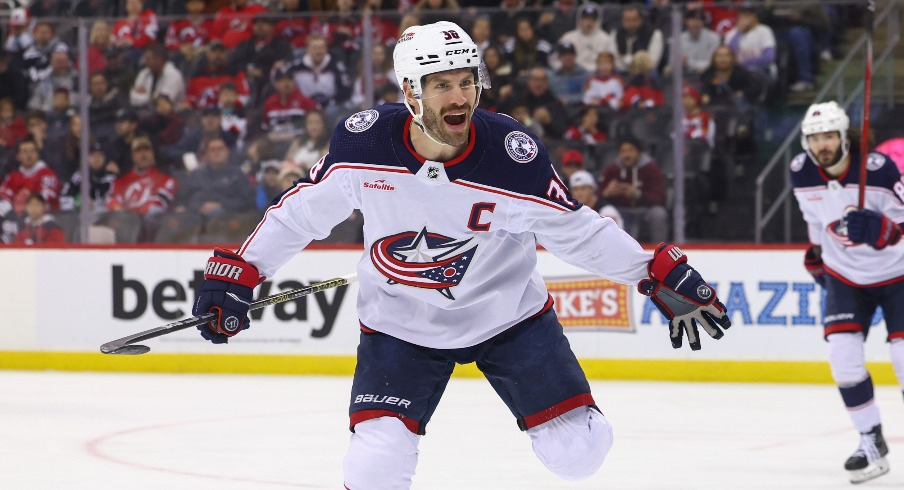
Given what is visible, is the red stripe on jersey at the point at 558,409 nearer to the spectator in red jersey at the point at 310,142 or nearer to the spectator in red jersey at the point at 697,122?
the spectator in red jersey at the point at 697,122

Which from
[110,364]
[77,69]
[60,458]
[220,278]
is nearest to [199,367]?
[110,364]

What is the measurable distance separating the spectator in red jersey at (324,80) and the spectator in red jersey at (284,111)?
0.05 m

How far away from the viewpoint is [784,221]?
8711 millimetres

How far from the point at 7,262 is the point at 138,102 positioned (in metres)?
1.35

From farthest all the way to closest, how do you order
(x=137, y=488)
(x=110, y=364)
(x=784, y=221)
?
(x=110, y=364), (x=784, y=221), (x=137, y=488)

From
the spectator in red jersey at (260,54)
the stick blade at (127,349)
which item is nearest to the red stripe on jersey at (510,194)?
the stick blade at (127,349)

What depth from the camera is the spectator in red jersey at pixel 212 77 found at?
9297 millimetres

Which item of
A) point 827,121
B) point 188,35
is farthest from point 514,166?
point 188,35

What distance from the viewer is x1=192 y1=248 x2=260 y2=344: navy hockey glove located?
3.53 metres

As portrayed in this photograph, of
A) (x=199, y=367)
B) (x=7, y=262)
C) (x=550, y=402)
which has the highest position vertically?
(x=550, y=402)

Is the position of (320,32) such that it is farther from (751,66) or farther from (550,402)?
(550,402)

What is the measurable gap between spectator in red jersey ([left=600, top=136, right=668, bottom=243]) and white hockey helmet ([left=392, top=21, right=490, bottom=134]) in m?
5.14

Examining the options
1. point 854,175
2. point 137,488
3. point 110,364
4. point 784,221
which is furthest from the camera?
point 110,364

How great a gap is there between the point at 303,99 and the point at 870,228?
444 cm
